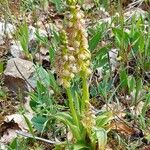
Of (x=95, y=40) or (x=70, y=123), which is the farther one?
(x=95, y=40)

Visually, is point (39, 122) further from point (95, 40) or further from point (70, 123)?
point (95, 40)

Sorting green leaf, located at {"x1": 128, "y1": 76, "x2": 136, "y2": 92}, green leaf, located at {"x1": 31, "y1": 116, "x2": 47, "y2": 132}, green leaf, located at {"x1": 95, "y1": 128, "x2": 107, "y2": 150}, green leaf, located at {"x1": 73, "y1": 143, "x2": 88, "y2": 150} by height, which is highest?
green leaf, located at {"x1": 128, "y1": 76, "x2": 136, "y2": 92}

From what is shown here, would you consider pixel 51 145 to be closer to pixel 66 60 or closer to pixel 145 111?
pixel 145 111

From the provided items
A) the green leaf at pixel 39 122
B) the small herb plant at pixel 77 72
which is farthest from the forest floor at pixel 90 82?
the small herb plant at pixel 77 72

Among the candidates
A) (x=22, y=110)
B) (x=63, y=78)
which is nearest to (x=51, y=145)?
(x=22, y=110)

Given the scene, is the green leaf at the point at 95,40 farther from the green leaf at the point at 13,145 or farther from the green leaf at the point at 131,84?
the green leaf at the point at 13,145

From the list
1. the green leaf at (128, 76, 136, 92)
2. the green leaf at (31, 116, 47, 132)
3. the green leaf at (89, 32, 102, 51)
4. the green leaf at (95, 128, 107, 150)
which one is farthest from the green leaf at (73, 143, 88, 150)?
the green leaf at (89, 32, 102, 51)

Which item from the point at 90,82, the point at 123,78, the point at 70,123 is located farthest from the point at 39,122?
the point at 123,78

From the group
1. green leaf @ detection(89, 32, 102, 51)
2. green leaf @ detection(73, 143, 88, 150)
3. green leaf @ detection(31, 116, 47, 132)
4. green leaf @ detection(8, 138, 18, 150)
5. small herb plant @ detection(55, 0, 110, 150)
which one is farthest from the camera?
green leaf @ detection(89, 32, 102, 51)

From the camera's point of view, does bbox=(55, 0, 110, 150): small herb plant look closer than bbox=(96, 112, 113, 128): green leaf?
Yes

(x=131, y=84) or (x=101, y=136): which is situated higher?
(x=131, y=84)

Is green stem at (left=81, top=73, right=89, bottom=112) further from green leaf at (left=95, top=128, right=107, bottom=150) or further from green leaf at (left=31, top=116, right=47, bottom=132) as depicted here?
green leaf at (left=31, top=116, right=47, bottom=132)

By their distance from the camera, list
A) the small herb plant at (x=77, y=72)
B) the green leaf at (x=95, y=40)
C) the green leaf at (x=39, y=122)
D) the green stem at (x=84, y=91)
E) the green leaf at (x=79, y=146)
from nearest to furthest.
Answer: the small herb plant at (x=77, y=72), the green stem at (x=84, y=91), the green leaf at (x=79, y=146), the green leaf at (x=39, y=122), the green leaf at (x=95, y=40)
